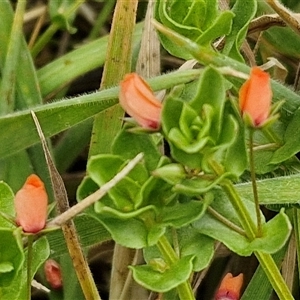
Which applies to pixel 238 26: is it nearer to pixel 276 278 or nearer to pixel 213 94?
pixel 213 94

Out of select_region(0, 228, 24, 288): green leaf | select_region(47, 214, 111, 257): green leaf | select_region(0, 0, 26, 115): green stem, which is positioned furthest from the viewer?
select_region(0, 0, 26, 115): green stem

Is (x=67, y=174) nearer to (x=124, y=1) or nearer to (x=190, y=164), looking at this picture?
(x=124, y=1)

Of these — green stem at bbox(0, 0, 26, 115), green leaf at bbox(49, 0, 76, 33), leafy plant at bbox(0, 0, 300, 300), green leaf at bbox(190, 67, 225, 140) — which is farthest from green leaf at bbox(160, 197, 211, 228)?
green leaf at bbox(49, 0, 76, 33)

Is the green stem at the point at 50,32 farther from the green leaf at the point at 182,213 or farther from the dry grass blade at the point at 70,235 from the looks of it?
the green leaf at the point at 182,213

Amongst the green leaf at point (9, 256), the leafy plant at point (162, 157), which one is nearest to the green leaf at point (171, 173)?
the leafy plant at point (162, 157)

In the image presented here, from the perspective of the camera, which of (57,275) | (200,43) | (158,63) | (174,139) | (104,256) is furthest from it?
(104,256)

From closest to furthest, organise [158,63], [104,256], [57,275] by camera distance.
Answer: [57,275]
[158,63]
[104,256]

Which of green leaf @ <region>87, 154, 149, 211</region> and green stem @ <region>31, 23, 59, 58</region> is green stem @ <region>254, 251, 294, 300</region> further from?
green stem @ <region>31, 23, 59, 58</region>

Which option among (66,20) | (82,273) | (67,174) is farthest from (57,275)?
(66,20)
